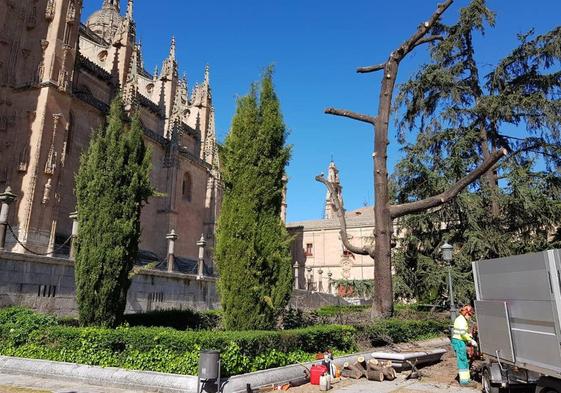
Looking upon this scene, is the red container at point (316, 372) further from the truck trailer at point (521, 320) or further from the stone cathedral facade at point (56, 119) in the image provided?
the stone cathedral facade at point (56, 119)

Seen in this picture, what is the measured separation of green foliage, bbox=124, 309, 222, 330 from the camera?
11.6 m

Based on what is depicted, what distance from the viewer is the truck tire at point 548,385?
16.6 ft

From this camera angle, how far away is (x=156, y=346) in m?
7.61

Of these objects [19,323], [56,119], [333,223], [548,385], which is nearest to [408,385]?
[548,385]

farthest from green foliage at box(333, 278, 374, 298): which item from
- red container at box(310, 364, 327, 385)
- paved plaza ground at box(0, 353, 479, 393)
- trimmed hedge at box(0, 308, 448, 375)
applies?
red container at box(310, 364, 327, 385)

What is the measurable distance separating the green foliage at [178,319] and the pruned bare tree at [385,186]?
4.82 meters

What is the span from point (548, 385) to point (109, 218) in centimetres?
872

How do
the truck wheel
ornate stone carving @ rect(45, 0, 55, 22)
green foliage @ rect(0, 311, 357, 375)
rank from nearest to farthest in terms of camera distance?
the truck wheel → green foliage @ rect(0, 311, 357, 375) → ornate stone carving @ rect(45, 0, 55, 22)

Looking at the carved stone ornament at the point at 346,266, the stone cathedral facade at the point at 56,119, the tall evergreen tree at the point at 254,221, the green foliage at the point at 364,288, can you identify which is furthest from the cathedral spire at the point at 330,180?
the tall evergreen tree at the point at 254,221

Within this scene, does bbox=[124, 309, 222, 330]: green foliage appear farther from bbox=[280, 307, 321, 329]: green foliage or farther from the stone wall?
the stone wall

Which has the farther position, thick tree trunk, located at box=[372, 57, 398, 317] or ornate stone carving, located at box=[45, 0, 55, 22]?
ornate stone carving, located at box=[45, 0, 55, 22]

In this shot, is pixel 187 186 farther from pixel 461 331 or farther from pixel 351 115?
pixel 461 331

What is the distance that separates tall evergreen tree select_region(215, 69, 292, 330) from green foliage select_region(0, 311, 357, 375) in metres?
1.18

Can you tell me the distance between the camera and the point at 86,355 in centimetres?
807
